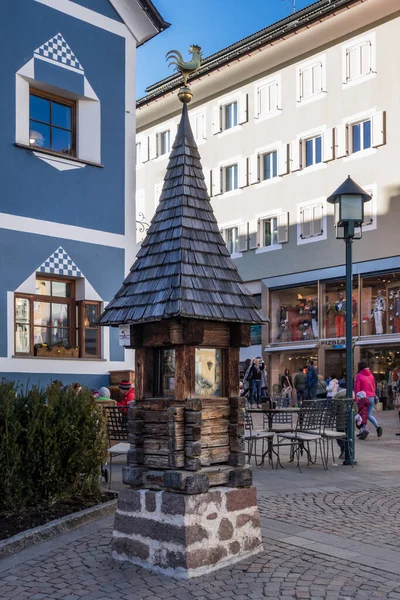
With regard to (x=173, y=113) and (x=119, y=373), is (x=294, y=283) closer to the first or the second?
(x=173, y=113)

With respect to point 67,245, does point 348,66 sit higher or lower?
higher

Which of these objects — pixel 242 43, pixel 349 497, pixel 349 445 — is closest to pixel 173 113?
pixel 242 43

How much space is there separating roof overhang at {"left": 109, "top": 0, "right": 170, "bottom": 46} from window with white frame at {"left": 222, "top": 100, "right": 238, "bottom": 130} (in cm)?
2197

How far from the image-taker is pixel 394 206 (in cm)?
3111

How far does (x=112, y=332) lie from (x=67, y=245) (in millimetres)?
1887

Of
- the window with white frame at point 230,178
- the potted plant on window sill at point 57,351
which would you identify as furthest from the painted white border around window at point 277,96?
the potted plant on window sill at point 57,351

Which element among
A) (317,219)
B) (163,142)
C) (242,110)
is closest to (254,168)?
(242,110)

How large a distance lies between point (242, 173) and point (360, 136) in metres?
6.97

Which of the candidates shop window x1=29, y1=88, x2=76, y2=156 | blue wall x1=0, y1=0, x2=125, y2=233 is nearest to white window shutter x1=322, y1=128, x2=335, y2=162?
blue wall x1=0, y1=0, x2=125, y2=233

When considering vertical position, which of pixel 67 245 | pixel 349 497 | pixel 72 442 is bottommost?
pixel 349 497

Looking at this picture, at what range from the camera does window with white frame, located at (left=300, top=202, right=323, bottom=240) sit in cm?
3409

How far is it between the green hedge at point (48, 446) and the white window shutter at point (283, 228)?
2757 centimetres

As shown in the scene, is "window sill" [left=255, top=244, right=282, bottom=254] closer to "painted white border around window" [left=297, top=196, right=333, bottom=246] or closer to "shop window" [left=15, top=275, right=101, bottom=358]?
"painted white border around window" [left=297, top=196, right=333, bottom=246]

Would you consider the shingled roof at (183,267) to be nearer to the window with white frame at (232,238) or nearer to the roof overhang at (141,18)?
the roof overhang at (141,18)
